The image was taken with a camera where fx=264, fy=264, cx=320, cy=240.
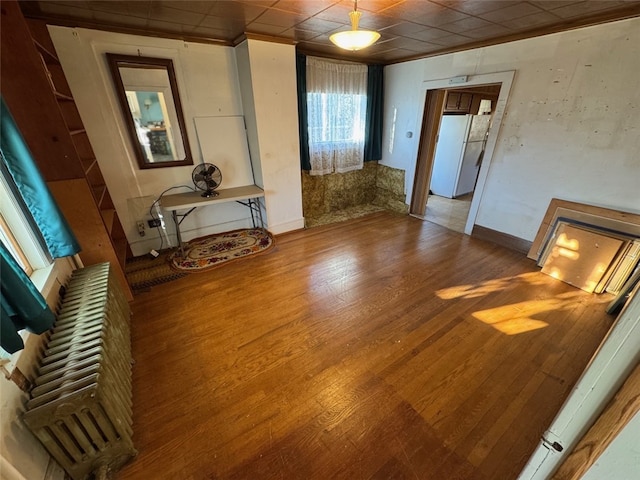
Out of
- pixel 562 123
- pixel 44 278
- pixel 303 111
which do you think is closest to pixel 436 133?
pixel 562 123

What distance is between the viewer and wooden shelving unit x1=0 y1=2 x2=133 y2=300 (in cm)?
153

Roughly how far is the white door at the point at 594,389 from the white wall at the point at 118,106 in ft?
11.7

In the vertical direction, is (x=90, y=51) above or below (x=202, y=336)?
above

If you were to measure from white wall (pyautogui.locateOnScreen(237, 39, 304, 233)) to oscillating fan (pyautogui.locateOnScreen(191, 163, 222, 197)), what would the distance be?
0.53 metres

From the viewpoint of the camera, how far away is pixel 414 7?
2062 millimetres

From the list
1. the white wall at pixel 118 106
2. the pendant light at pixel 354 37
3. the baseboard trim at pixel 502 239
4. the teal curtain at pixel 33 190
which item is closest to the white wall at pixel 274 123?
the white wall at pixel 118 106

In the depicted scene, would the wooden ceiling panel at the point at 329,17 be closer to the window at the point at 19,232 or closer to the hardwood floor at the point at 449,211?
the window at the point at 19,232

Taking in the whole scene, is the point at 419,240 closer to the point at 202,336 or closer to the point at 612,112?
the point at 612,112

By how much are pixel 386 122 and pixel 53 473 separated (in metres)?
4.91

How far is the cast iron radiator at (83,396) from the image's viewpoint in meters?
1.07

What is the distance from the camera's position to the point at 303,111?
3598mm

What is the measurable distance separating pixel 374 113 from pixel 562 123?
7.82 feet

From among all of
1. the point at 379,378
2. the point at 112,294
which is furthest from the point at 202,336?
the point at 379,378

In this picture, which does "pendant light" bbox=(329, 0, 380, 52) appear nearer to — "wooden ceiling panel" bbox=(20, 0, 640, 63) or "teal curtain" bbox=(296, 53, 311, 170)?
"wooden ceiling panel" bbox=(20, 0, 640, 63)
